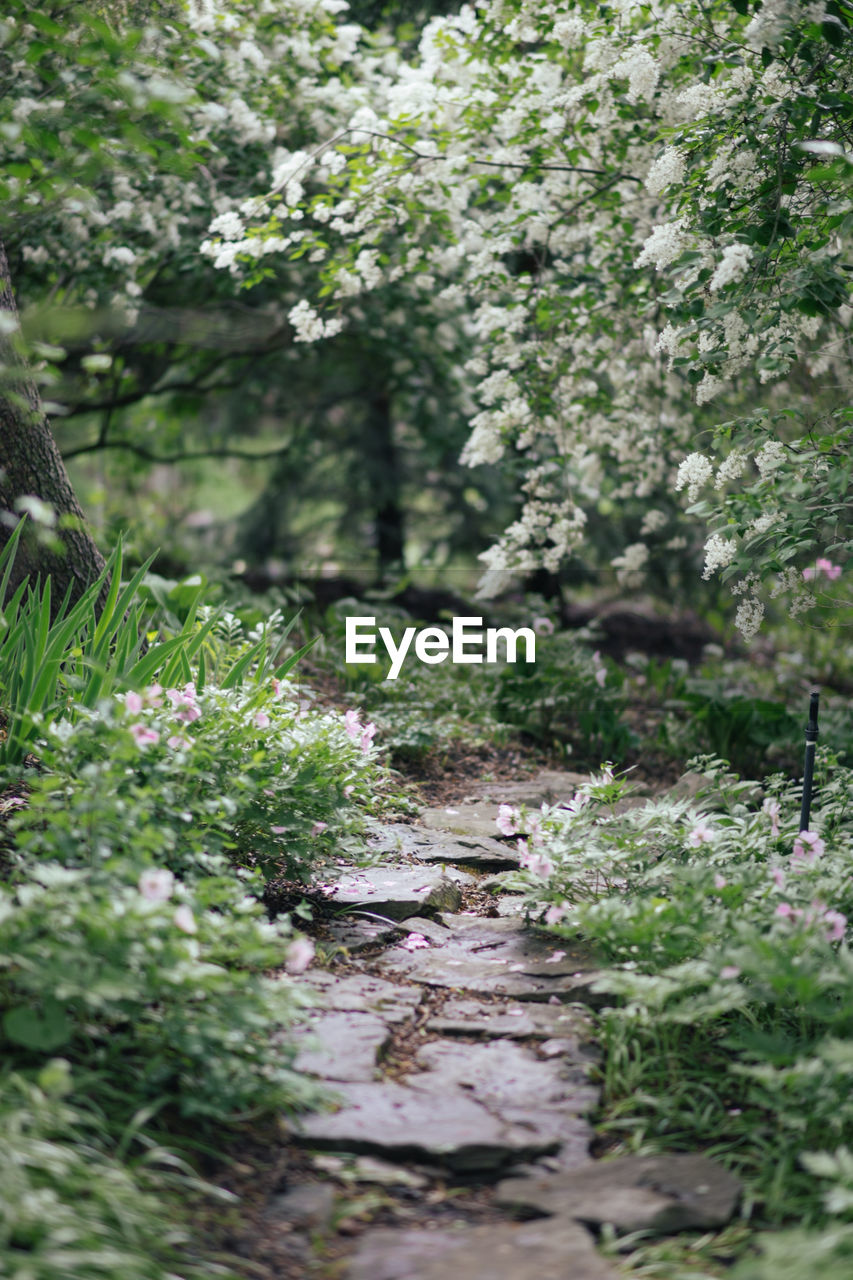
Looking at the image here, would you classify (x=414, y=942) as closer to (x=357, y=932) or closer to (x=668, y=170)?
(x=357, y=932)

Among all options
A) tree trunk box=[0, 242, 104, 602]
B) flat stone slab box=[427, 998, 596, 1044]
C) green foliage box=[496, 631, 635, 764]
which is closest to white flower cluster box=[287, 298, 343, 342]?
tree trunk box=[0, 242, 104, 602]

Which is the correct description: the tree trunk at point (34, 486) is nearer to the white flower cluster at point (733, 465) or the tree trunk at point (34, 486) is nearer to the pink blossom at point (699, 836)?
the white flower cluster at point (733, 465)

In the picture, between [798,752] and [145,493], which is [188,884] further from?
[145,493]

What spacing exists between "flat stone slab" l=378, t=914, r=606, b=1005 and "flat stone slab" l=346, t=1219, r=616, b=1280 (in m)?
0.77

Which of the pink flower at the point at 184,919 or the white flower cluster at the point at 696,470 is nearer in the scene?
the pink flower at the point at 184,919

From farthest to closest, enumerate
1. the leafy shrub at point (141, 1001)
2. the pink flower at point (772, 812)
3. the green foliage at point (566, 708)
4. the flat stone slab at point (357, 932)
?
1. the green foliage at point (566, 708)
2. the pink flower at point (772, 812)
3. the flat stone slab at point (357, 932)
4. the leafy shrub at point (141, 1001)

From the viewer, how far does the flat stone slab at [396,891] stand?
2893 mm

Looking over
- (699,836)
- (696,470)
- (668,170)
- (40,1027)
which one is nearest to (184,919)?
(40,1027)

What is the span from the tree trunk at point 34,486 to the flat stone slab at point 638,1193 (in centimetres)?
239

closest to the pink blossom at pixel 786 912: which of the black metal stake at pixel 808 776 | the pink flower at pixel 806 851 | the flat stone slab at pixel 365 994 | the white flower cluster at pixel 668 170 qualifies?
the pink flower at pixel 806 851

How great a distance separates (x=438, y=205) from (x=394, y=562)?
10.6 ft

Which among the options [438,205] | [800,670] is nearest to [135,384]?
[438,205]

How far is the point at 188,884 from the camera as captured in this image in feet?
8.07

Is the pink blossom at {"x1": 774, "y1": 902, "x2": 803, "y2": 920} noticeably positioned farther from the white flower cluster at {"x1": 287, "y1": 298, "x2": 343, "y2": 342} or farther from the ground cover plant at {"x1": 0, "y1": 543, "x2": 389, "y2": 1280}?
the white flower cluster at {"x1": 287, "y1": 298, "x2": 343, "y2": 342}
